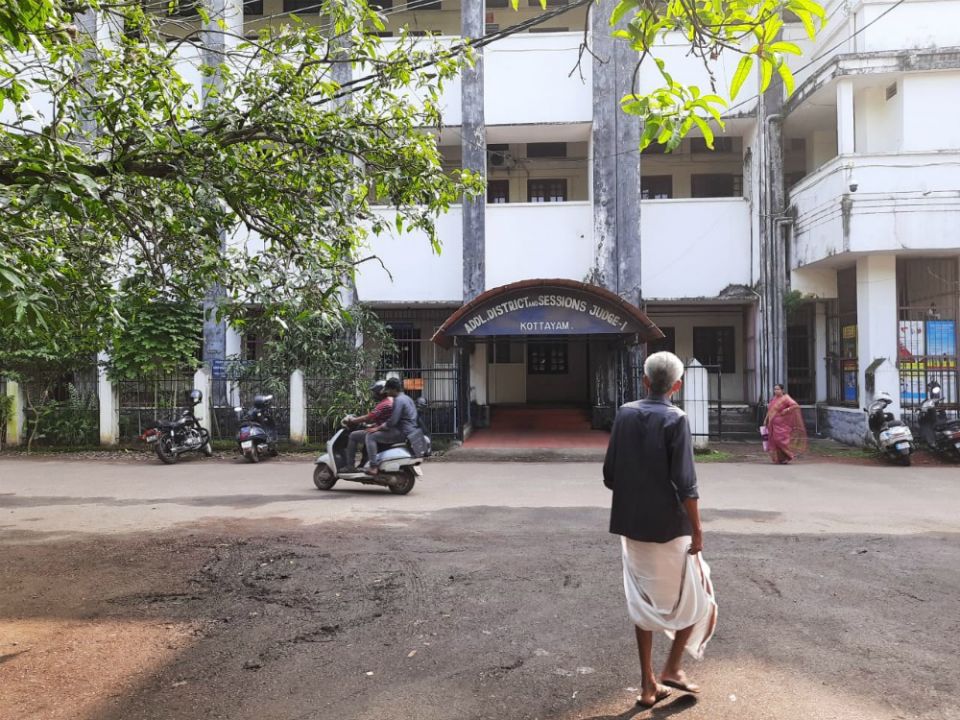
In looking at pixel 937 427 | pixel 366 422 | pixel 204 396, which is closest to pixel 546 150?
pixel 204 396

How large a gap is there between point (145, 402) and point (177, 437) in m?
2.78

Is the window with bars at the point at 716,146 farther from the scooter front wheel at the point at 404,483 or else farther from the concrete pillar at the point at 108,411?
the concrete pillar at the point at 108,411

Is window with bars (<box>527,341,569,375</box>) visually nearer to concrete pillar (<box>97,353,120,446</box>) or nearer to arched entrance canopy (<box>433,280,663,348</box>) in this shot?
arched entrance canopy (<box>433,280,663,348</box>)

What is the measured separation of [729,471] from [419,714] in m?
8.90

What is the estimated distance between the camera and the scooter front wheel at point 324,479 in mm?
9375

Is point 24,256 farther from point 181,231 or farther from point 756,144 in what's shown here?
point 756,144

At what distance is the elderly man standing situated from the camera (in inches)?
129

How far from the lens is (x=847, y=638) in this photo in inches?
156

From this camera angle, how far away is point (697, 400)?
1311cm

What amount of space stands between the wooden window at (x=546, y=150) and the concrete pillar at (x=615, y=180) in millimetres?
4147

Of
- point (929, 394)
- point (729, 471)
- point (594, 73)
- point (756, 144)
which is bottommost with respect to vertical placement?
point (729, 471)

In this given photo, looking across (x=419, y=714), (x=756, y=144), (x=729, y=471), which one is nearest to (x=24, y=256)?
(x=419, y=714)

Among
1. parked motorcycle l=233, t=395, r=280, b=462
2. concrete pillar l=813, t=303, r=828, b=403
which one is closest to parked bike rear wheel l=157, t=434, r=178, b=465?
parked motorcycle l=233, t=395, r=280, b=462

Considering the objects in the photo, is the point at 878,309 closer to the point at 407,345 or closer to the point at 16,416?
the point at 407,345
